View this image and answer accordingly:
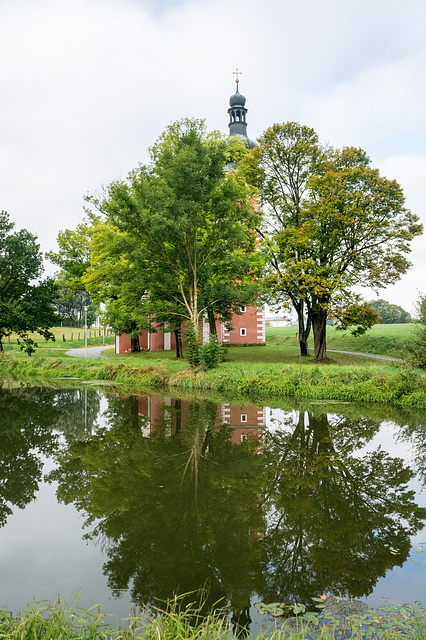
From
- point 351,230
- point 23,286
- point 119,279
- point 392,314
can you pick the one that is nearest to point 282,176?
point 351,230

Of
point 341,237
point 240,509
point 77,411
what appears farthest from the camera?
point 341,237

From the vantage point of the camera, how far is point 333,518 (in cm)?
570

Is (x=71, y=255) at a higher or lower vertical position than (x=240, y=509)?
higher

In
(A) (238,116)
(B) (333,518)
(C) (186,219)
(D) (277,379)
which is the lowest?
(B) (333,518)

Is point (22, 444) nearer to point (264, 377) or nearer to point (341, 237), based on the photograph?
point (264, 377)

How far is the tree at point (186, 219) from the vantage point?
19.8 m

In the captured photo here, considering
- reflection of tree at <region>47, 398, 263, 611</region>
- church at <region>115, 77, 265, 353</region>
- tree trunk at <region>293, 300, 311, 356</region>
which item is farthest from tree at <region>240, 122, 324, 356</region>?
reflection of tree at <region>47, 398, 263, 611</region>

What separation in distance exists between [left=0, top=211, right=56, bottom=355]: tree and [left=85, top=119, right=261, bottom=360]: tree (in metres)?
9.85

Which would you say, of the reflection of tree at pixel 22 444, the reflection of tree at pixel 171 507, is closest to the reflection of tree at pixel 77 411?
the reflection of tree at pixel 22 444

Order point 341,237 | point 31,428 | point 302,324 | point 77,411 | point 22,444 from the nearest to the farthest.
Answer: point 22,444 → point 31,428 → point 77,411 → point 341,237 → point 302,324

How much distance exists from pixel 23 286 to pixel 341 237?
20.6m

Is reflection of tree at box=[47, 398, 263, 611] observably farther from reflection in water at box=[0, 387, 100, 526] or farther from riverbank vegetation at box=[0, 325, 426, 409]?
riverbank vegetation at box=[0, 325, 426, 409]

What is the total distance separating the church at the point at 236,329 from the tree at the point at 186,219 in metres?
11.6

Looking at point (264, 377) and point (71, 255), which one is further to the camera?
point (71, 255)
